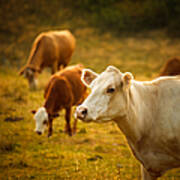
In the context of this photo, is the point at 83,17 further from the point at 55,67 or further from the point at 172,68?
the point at 172,68

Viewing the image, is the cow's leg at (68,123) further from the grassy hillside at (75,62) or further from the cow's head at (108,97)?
the cow's head at (108,97)

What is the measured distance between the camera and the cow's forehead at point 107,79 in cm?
315

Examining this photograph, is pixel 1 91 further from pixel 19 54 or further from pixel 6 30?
pixel 6 30

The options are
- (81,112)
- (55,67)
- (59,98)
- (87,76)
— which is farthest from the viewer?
(55,67)

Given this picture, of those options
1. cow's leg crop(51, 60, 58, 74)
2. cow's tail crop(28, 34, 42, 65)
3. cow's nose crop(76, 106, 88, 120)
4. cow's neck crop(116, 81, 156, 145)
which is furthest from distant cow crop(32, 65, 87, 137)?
cow's leg crop(51, 60, 58, 74)

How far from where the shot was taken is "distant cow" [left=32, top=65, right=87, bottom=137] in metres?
6.18

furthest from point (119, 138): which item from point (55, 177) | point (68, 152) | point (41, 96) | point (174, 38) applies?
point (174, 38)

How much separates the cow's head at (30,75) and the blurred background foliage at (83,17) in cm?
1029

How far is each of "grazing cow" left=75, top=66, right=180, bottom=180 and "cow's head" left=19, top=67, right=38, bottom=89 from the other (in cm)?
748

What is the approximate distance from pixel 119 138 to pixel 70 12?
21775 millimetres

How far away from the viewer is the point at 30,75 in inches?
422

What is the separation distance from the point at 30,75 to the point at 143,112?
7920mm

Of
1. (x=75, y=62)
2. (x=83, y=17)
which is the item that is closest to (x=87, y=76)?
(x=75, y=62)

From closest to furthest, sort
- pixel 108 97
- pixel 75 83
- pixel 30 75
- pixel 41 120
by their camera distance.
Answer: pixel 108 97, pixel 41 120, pixel 75 83, pixel 30 75
